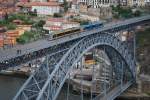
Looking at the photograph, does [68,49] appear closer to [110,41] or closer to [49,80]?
[49,80]

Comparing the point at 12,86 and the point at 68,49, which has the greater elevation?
the point at 68,49

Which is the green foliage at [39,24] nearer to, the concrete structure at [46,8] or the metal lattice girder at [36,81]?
the concrete structure at [46,8]

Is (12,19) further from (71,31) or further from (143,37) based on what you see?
(71,31)

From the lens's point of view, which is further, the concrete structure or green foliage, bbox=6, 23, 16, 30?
the concrete structure

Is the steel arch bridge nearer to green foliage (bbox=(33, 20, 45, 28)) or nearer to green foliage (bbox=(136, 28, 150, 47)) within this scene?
green foliage (bbox=(136, 28, 150, 47))

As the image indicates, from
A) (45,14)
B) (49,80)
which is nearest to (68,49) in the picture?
(49,80)

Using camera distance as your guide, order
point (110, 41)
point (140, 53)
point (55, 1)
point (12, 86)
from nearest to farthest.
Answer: point (110, 41) → point (12, 86) → point (140, 53) → point (55, 1)

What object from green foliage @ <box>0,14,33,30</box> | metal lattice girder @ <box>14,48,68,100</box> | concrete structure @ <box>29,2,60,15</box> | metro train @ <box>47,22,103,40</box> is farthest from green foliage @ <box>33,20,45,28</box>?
metal lattice girder @ <box>14,48,68,100</box>
